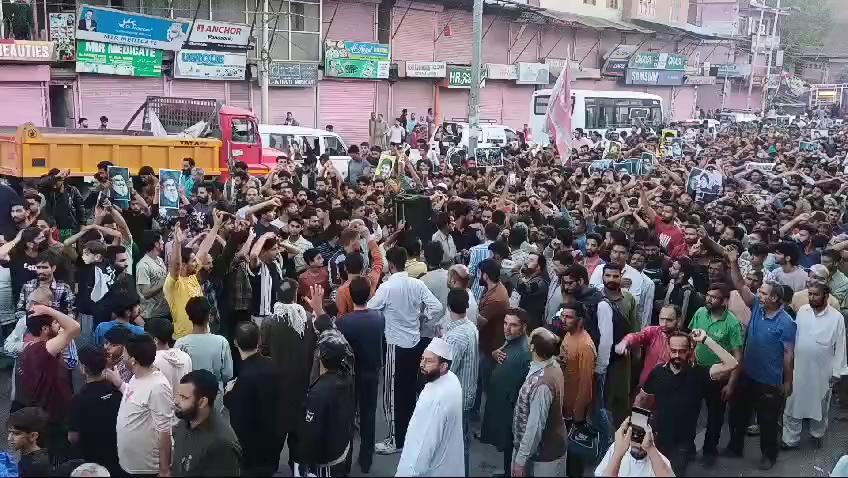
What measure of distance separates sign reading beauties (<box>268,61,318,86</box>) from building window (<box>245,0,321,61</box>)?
0.56 m

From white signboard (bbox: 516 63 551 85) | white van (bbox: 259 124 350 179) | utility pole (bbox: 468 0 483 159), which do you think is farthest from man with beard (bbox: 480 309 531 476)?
white signboard (bbox: 516 63 551 85)

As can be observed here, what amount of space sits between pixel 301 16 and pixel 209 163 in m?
13.0

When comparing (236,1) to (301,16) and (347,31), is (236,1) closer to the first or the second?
(301,16)

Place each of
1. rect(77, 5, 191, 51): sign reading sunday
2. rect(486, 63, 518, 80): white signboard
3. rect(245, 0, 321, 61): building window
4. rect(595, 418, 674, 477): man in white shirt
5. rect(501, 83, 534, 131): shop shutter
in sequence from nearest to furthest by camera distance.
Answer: rect(595, 418, 674, 477): man in white shirt → rect(77, 5, 191, 51): sign reading sunday → rect(245, 0, 321, 61): building window → rect(486, 63, 518, 80): white signboard → rect(501, 83, 534, 131): shop shutter

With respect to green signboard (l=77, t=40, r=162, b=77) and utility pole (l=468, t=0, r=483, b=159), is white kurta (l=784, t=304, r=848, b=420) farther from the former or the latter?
green signboard (l=77, t=40, r=162, b=77)

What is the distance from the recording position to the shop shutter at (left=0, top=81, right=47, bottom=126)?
20.0 m

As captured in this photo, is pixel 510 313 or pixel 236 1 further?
pixel 236 1

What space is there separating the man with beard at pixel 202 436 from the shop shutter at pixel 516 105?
110 feet

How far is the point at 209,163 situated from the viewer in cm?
1593

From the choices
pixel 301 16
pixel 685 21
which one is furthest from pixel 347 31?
pixel 685 21

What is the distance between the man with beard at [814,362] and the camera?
729 centimetres

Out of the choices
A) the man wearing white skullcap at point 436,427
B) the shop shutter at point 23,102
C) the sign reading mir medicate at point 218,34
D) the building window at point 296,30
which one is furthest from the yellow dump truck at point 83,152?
the building window at point 296,30

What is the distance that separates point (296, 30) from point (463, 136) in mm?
6952

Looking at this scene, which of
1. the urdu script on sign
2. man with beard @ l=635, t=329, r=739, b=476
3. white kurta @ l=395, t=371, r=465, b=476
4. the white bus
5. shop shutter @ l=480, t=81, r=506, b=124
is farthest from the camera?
shop shutter @ l=480, t=81, r=506, b=124
